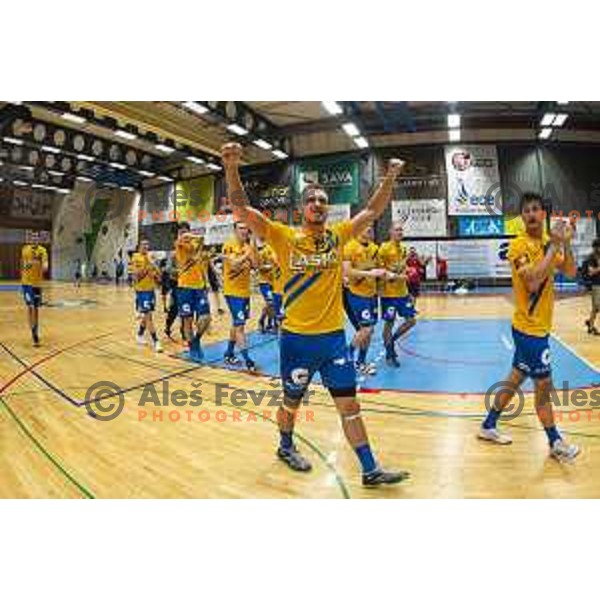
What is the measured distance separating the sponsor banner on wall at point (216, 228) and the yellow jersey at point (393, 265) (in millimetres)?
17827

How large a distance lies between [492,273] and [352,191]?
640 centimetres

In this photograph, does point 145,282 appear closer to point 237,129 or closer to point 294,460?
point 294,460

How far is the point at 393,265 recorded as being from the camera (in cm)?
618

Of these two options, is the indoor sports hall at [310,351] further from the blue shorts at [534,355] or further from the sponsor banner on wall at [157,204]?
the sponsor banner on wall at [157,204]

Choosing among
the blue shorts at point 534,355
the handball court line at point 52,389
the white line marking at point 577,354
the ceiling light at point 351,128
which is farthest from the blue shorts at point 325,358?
the ceiling light at point 351,128

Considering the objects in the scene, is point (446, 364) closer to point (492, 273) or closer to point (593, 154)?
point (492, 273)

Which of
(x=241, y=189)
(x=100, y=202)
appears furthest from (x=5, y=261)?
(x=241, y=189)

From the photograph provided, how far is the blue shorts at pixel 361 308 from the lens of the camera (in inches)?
220

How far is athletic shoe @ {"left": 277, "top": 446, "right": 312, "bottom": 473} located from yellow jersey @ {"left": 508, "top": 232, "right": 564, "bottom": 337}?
1677mm

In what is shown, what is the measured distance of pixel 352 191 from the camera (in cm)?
2003

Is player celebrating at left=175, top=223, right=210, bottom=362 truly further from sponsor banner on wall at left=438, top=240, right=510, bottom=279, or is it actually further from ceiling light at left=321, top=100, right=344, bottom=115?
sponsor banner on wall at left=438, top=240, right=510, bottom=279

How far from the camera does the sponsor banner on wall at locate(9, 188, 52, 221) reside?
33.5 metres

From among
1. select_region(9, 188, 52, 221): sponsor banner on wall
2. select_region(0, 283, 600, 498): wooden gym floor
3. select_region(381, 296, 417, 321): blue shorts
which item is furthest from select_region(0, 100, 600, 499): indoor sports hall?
select_region(9, 188, 52, 221): sponsor banner on wall

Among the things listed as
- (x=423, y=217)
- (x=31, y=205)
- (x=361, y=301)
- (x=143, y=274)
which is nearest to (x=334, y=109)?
(x=423, y=217)
